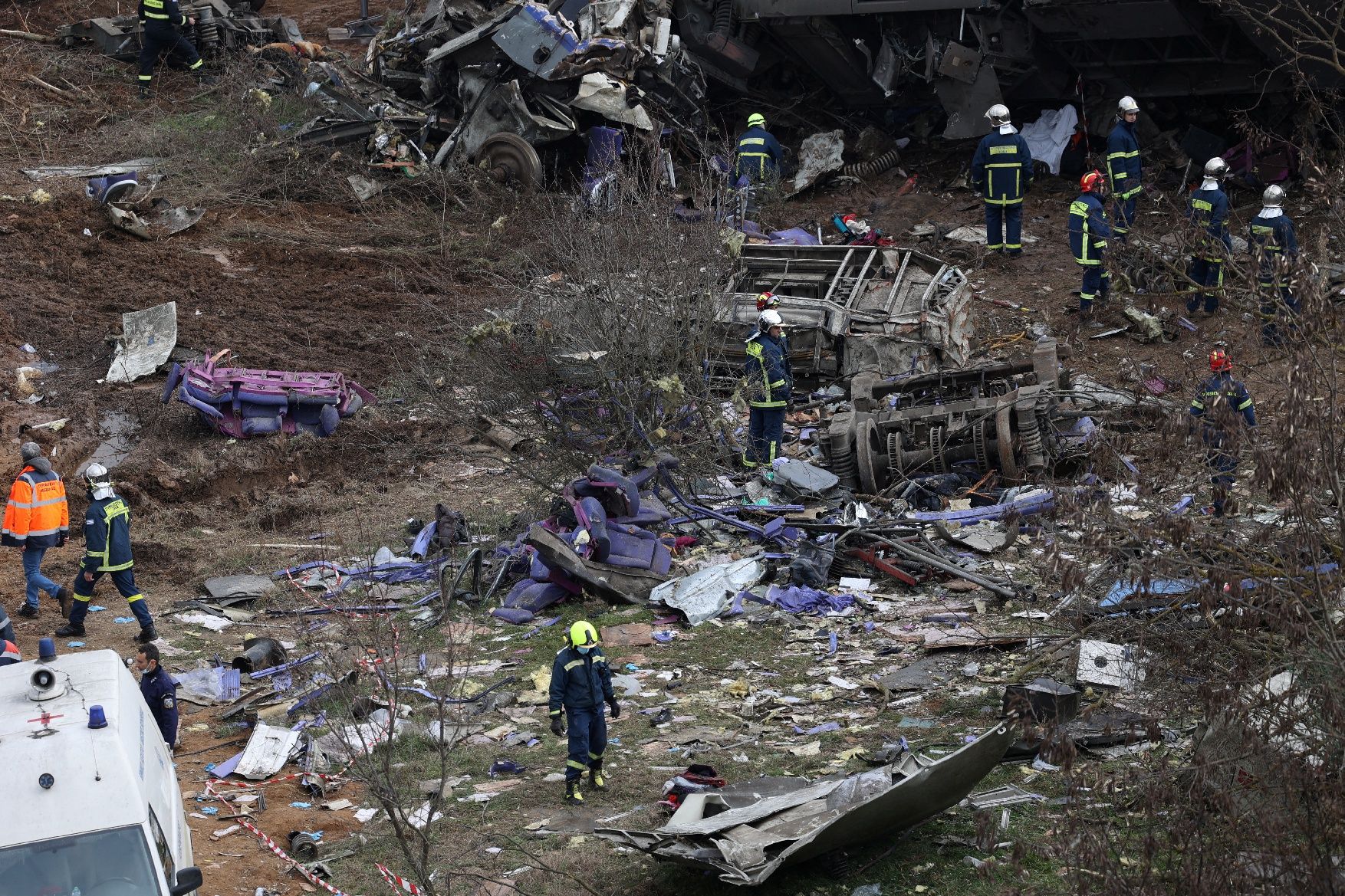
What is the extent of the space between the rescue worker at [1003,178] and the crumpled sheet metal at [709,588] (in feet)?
24.0

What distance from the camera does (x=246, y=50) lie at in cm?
2211

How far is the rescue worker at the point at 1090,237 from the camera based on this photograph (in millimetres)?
14695

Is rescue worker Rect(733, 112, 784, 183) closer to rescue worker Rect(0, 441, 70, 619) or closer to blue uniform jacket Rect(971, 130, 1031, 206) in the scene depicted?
blue uniform jacket Rect(971, 130, 1031, 206)

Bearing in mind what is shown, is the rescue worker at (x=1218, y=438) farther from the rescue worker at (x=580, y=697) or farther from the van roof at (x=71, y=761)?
the van roof at (x=71, y=761)

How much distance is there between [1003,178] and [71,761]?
12.8m

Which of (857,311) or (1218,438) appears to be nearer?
(1218,438)

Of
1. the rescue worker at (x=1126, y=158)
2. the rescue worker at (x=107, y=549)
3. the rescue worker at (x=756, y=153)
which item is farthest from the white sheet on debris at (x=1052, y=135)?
the rescue worker at (x=107, y=549)

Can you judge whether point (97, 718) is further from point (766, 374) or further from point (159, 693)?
point (766, 374)

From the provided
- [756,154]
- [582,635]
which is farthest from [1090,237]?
[582,635]

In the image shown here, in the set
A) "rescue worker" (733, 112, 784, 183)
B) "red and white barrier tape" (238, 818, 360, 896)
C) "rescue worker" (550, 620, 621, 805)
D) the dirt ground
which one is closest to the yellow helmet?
"rescue worker" (550, 620, 621, 805)

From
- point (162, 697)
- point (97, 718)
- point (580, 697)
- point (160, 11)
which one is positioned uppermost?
point (160, 11)

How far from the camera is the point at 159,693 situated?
826 centimetres

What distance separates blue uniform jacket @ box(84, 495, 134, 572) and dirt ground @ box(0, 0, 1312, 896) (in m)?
0.61

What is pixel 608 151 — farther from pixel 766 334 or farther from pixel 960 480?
pixel 960 480
